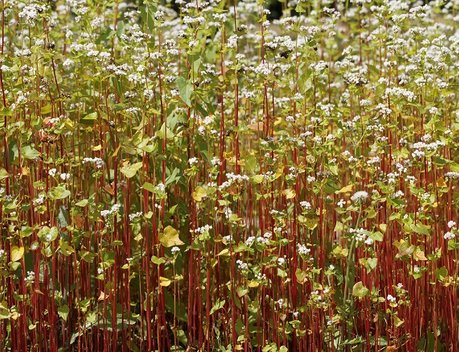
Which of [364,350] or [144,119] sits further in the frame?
[364,350]

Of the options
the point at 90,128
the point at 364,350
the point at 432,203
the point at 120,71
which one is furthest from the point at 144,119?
the point at 364,350

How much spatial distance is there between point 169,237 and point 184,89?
0.47m

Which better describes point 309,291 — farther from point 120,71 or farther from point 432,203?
point 120,71

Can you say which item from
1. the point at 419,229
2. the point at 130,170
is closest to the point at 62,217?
the point at 130,170

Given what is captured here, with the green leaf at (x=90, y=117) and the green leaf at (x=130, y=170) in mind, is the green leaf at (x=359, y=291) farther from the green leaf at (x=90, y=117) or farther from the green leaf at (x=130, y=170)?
the green leaf at (x=90, y=117)

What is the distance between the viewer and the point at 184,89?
2.65m

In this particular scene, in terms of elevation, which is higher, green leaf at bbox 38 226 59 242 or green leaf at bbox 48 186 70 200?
green leaf at bbox 48 186 70 200

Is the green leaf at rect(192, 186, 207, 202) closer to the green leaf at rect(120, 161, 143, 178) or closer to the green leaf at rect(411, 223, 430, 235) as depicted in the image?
the green leaf at rect(120, 161, 143, 178)

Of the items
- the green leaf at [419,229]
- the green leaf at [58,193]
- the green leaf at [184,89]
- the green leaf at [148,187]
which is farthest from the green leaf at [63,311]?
the green leaf at [419,229]

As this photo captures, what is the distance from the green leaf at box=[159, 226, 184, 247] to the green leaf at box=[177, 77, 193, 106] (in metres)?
0.41

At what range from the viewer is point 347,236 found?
2629 mm

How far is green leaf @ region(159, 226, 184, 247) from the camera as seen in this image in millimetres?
2564

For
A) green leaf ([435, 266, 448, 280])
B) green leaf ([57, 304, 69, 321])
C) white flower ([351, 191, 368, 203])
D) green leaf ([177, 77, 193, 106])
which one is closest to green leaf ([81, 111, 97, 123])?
green leaf ([177, 77, 193, 106])

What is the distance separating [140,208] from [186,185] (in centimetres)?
19
